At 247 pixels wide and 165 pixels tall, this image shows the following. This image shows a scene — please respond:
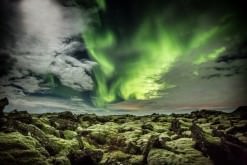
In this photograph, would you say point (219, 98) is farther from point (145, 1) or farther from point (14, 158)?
point (14, 158)

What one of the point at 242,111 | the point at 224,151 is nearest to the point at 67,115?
the point at 224,151

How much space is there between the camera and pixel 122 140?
19766 mm

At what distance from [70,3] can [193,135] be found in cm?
1186

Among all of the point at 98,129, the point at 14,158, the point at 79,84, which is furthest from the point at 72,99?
the point at 14,158

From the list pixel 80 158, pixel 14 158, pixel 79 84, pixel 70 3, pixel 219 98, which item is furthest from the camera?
pixel 79 84

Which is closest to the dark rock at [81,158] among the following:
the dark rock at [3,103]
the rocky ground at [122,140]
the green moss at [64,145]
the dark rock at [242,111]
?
the rocky ground at [122,140]

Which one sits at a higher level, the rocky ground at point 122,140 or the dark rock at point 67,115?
the dark rock at point 67,115

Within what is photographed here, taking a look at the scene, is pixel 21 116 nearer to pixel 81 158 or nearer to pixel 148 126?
pixel 81 158

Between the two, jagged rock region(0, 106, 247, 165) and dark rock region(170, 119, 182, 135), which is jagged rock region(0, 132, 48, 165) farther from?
dark rock region(170, 119, 182, 135)

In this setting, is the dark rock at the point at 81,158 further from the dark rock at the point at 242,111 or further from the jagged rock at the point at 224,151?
the dark rock at the point at 242,111

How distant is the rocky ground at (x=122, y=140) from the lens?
1428 cm

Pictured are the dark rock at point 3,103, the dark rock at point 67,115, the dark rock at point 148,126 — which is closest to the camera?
the dark rock at point 3,103

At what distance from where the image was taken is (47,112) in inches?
764

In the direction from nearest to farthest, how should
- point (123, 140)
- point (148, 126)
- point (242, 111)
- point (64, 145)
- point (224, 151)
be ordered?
point (224, 151) → point (64, 145) → point (242, 111) → point (123, 140) → point (148, 126)
